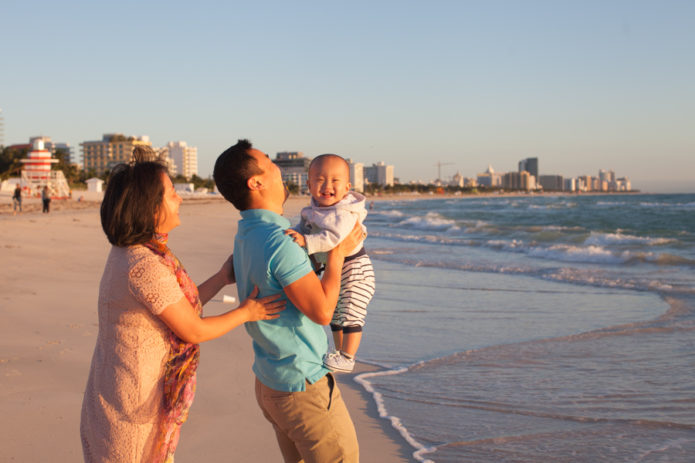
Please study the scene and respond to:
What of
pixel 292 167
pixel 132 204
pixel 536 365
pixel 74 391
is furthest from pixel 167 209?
pixel 536 365

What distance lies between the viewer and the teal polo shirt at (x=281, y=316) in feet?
6.46

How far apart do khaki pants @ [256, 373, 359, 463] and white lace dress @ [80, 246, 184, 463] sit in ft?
1.30

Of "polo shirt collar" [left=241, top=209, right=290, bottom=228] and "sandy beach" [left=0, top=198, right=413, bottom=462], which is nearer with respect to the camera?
"polo shirt collar" [left=241, top=209, right=290, bottom=228]

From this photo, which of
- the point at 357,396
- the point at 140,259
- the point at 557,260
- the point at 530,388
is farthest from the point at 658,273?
the point at 140,259

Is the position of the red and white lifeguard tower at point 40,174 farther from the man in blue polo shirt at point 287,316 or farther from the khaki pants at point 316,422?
the khaki pants at point 316,422

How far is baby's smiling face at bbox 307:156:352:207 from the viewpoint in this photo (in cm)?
232

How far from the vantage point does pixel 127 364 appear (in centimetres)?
194

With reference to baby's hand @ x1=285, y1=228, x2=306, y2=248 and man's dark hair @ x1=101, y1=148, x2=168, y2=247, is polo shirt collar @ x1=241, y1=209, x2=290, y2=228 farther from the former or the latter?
man's dark hair @ x1=101, y1=148, x2=168, y2=247

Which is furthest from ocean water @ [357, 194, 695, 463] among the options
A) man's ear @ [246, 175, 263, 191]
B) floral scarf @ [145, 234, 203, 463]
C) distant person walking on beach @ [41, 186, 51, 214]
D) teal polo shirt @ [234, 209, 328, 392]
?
distant person walking on beach @ [41, 186, 51, 214]

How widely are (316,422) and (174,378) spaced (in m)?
0.48

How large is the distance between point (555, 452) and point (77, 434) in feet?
8.92

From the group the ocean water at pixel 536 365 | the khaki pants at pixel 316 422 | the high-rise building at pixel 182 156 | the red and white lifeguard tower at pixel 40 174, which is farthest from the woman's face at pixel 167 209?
the high-rise building at pixel 182 156

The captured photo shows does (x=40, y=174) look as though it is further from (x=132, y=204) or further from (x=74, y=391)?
(x=132, y=204)

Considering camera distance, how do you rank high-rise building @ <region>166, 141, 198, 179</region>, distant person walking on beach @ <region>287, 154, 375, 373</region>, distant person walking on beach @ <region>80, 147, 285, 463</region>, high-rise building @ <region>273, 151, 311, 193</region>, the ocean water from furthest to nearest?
high-rise building @ <region>166, 141, 198, 179</region>, the ocean water, high-rise building @ <region>273, 151, 311, 193</region>, distant person walking on beach @ <region>287, 154, 375, 373</region>, distant person walking on beach @ <region>80, 147, 285, 463</region>
